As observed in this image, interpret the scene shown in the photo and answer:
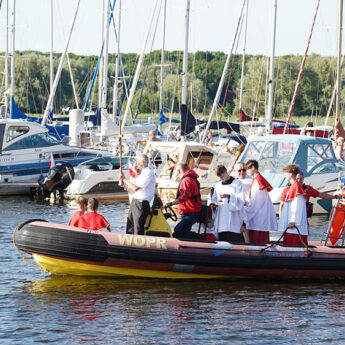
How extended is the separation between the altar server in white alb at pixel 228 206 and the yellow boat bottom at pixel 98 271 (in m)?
0.65

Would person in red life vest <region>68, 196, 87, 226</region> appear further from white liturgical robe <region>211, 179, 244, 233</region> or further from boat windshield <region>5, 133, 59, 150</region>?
boat windshield <region>5, 133, 59, 150</region>

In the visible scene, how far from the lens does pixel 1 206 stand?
19.9 m

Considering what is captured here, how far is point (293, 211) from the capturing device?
429 inches

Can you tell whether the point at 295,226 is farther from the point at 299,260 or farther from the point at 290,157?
the point at 290,157

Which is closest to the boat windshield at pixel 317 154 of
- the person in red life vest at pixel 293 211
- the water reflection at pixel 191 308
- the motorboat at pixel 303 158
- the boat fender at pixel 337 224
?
the motorboat at pixel 303 158

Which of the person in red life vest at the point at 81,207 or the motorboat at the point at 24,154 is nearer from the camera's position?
the person in red life vest at the point at 81,207

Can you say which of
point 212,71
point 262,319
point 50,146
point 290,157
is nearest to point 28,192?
point 50,146

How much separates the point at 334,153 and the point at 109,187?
6.48m

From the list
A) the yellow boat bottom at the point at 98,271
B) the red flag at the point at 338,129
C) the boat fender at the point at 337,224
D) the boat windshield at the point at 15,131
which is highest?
the red flag at the point at 338,129

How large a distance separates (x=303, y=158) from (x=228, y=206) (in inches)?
305

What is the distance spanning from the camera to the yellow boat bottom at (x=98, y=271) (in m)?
10.9

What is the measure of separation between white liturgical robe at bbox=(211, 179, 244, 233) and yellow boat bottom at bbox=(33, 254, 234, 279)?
782 millimetres

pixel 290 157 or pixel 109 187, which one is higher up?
pixel 290 157

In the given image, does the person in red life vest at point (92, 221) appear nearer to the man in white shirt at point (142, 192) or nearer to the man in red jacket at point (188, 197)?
the man in white shirt at point (142, 192)
